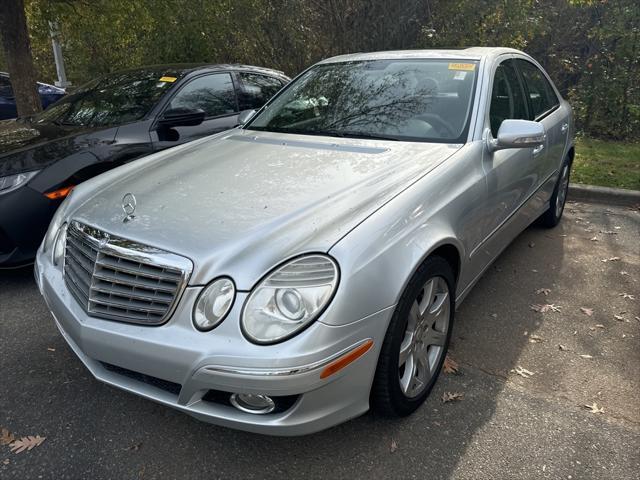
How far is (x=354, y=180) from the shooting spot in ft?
8.13

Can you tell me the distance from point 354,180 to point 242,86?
3387 millimetres

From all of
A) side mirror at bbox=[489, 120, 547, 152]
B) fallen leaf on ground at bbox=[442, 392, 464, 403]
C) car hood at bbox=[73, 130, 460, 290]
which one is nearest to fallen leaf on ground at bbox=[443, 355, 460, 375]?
fallen leaf on ground at bbox=[442, 392, 464, 403]

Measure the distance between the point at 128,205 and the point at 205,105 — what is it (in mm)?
2808

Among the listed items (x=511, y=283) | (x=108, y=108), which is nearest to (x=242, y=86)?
(x=108, y=108)

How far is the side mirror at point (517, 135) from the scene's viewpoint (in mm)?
2863

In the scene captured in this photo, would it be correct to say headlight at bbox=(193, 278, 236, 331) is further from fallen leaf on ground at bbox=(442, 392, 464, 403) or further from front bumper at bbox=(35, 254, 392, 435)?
fallen leaf on ground at bbox=(442, 392, 464, 403)

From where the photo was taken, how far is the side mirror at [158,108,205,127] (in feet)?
14.4

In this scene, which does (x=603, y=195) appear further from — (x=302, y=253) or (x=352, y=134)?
(x=302, y=253)

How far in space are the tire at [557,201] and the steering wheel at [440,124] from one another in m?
2.13

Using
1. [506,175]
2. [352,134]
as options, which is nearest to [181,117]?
[352,134]

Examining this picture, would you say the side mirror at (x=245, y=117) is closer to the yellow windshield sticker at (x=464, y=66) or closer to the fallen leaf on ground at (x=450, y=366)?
the yellow windshield sticker at (x=464, y=66)

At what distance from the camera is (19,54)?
6562mm

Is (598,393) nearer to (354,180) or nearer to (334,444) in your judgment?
(334,444)

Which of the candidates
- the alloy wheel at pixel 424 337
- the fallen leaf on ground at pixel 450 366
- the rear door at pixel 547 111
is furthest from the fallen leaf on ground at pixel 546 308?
the alloy wheel at pixel 424 337
